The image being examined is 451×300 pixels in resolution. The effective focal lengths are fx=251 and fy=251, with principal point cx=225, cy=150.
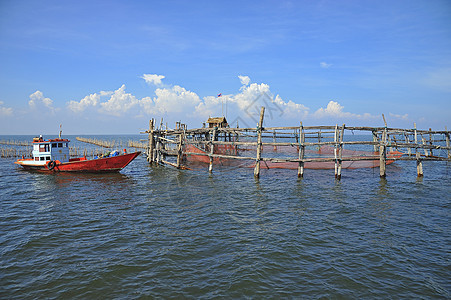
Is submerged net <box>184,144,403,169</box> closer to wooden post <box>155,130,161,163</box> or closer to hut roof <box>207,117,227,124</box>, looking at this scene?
wooden post <box>155,130,161,163</box>

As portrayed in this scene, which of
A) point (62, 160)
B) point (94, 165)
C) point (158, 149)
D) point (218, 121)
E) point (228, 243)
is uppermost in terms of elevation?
point (218, 121)

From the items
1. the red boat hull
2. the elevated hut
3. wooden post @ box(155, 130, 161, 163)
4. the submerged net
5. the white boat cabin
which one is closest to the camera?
the submerged net

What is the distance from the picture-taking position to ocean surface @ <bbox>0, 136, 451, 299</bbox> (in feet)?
20.6

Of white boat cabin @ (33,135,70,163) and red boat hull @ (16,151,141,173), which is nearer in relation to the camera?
red boat hull @ (16,151,141,173)

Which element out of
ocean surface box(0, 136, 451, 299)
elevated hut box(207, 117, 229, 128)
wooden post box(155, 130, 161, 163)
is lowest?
ocean surface box(0, 136, 451, 299)

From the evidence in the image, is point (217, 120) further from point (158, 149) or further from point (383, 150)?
point (383, 150)

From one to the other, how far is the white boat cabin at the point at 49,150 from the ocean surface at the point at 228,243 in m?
6.19

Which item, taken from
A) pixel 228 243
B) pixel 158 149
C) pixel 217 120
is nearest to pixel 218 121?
pixel 217 120

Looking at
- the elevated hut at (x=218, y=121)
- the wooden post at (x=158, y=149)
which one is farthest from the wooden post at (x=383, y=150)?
the wooden post at (x=158, y=149)

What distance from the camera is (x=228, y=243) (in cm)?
853

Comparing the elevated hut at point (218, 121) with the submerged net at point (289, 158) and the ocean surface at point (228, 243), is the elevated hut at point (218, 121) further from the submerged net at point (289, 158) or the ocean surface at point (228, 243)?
the ocean surface at point (228, 243)

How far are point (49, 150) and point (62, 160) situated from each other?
4.37 feet

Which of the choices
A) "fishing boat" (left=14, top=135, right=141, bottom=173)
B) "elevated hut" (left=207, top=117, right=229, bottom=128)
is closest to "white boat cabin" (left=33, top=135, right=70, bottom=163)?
"fishing boat" (left=14, top=135, right=141, bottom=173)

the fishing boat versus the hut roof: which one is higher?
the hut roof
